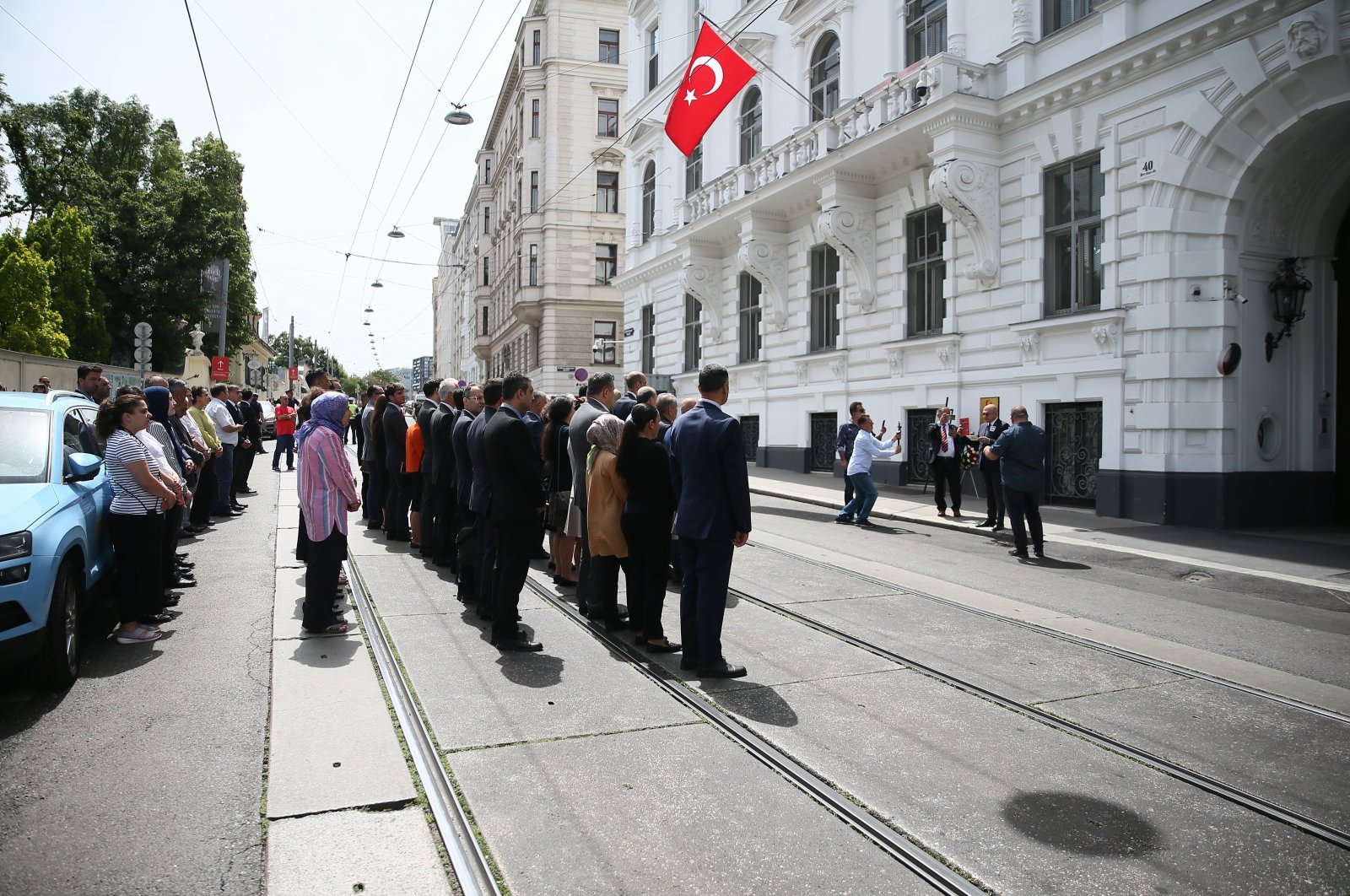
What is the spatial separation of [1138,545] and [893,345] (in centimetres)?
834

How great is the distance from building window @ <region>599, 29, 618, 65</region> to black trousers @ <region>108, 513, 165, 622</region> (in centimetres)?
4427

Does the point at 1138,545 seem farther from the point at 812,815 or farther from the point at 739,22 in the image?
the point at 739,22

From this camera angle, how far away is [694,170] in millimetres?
28500

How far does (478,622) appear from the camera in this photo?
279 inches

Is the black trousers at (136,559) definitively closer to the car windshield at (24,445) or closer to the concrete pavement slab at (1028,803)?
the car windshield at (24,445)

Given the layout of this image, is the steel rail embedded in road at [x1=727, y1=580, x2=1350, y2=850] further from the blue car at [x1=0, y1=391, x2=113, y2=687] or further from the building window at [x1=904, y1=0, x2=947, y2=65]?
the building window at [x1=904, y1=0, x2=947, y2=65]

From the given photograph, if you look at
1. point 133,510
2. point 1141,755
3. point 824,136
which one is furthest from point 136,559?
point 824,136

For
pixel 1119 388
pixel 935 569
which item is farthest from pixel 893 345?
pixel 935 569

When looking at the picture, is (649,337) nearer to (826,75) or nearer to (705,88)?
(826,75)

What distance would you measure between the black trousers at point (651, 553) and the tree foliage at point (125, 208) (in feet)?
130

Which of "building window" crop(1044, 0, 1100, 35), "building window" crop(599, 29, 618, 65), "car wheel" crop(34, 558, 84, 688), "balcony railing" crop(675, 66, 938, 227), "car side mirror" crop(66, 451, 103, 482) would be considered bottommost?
"car wheel" crop(34, 558, 84, 688)

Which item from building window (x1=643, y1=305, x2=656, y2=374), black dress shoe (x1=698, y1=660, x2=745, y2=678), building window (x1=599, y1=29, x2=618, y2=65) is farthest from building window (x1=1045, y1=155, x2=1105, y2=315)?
building window (x1=599, y1=29, x2=618, y2=65)

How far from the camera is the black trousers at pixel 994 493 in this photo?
515 inches

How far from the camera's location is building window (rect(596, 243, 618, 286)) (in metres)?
46.1
